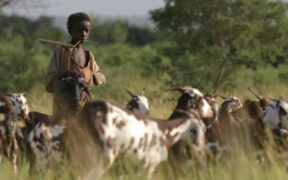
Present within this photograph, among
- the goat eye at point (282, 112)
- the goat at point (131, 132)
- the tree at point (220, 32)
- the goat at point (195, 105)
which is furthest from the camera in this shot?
the tree at point (220, 32)

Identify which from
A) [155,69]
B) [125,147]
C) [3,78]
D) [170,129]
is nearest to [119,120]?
[125,147]

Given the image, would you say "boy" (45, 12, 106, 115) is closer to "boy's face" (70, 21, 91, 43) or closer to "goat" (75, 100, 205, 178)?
"boy's face" (70, 21, 91, 43)

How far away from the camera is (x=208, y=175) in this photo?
4.50 metres

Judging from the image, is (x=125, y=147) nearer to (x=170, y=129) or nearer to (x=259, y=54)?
(x=170, y=129)

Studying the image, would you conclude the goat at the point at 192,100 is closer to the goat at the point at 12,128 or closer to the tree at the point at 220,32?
the goat at the point at 12,128

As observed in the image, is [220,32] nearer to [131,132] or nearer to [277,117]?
[277,117]

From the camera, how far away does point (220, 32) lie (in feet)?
56.6

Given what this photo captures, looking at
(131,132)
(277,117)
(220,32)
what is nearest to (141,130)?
(131,132)

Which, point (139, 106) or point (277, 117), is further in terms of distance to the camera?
point (139, 106)

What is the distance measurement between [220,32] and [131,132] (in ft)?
45.8

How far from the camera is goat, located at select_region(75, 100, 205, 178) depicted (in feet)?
11.9

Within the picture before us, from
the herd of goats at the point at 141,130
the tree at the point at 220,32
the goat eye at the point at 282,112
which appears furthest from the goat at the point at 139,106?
the tree at the point at 220,32

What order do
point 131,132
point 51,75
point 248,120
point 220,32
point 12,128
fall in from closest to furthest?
1. point 131,132
2. point 248,120
3. point 12,128
4. point 51,75
5. point 220,32

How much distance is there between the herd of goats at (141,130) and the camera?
3674 millimetres
